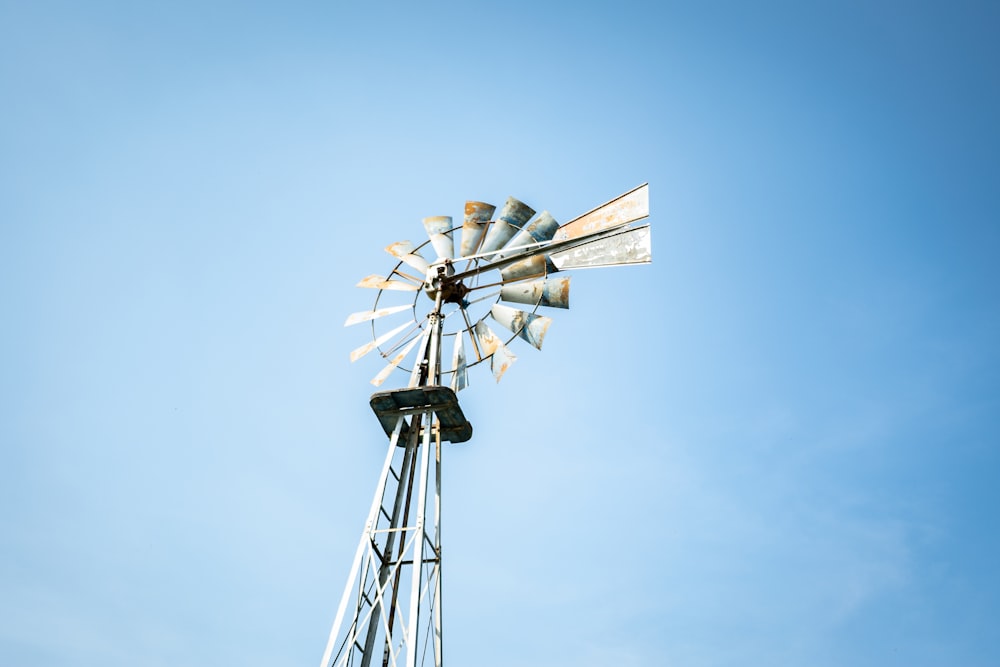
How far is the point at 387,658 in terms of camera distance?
694 centimetres

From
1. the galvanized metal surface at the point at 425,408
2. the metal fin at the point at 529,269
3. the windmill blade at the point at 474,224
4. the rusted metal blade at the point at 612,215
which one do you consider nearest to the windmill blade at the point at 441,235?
the windmill blade at the point at 474,224

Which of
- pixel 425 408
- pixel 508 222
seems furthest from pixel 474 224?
pixel 425 408

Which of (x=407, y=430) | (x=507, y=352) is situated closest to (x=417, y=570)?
(x=407, y=430)

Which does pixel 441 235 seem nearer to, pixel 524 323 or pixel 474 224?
pixel 474 224

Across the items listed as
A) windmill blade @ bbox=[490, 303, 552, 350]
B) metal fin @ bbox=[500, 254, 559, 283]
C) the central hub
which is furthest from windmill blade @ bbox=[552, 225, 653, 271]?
the central hub

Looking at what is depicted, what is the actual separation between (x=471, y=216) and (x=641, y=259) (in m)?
2.39

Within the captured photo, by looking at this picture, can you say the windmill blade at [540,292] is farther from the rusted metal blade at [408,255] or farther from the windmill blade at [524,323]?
the rusted metal blade at [408,255]

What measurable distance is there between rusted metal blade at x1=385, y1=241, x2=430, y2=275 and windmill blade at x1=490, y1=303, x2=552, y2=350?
1.33 m

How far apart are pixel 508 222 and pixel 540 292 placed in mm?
1146

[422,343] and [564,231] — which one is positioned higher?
[564,231]

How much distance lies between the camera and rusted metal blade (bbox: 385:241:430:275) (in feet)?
32.2

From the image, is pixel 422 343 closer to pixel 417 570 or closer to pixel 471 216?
pixel 471 216

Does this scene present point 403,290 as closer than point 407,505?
No

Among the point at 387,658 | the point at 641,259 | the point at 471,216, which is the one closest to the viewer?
the point at 387,658
